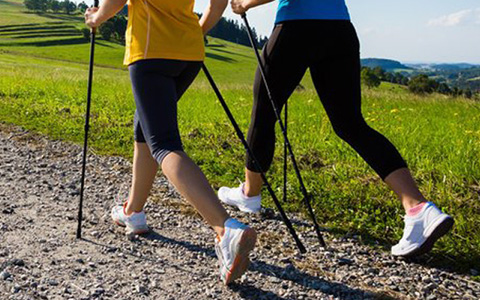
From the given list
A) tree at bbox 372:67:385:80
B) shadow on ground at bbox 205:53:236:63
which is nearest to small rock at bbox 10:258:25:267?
tree at bbox 372:67:385:80

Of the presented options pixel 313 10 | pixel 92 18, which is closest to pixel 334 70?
pixel 313 10

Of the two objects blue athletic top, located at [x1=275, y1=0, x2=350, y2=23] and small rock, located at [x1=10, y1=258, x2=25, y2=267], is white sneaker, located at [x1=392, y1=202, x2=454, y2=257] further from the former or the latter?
small rock, located at [x1=10, y1=258, x2=25, y2=267]

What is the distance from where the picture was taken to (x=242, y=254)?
319cm

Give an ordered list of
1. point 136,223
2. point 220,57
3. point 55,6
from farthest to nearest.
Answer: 1. point 55,6
2. point 220,57
3. point 136,223

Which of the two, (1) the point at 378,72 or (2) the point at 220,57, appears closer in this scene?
(1) the point at 378,72

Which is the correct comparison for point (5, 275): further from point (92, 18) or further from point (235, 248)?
point (92, 18)

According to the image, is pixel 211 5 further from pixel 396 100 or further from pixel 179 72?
pixel 396 100

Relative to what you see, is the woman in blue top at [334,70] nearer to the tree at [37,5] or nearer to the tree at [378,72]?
the tree at [378,72]

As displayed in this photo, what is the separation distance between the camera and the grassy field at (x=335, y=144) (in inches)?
181

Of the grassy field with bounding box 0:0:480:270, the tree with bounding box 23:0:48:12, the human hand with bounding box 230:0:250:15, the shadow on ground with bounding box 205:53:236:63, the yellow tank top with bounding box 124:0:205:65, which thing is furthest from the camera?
the tree with bounding box 23:0:48:12

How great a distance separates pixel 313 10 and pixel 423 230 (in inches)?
73.8

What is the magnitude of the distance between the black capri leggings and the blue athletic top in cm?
104

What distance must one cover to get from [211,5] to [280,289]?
2.15 m

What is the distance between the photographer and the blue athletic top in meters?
4.02
